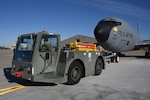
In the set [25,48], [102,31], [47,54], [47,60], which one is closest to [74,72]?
[47,60]

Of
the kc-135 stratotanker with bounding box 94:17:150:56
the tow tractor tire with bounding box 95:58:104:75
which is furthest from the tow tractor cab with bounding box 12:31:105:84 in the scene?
the kc-135 stratotanker with bounding box 94:17:150:56

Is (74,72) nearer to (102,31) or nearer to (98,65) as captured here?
(98,65)

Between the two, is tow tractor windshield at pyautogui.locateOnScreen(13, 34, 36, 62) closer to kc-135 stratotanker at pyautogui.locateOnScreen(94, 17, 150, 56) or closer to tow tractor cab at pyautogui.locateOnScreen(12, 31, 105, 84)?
tow tractor cab at pyautogui.locateOnScreen(12, 31, 105, 84)

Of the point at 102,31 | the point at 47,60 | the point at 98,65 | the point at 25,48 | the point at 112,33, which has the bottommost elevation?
the point at 98,65

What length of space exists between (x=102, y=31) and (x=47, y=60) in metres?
10.4

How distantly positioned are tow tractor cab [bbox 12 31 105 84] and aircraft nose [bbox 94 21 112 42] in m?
8.74

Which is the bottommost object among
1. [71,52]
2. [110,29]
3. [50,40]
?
[71,52]

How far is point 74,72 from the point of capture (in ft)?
23.1

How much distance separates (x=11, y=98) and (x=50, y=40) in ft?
8.46

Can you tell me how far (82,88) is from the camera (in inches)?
251

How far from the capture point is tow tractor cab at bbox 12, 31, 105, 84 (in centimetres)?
605

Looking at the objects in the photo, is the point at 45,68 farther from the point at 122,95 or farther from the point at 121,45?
the point at 121,45

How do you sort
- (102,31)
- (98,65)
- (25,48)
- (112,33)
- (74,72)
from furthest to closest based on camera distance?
(112,33) < (102,31) < (98,65) < (74,72) < (25,48)

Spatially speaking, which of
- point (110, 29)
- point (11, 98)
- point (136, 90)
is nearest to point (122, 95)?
point (136, 90)
